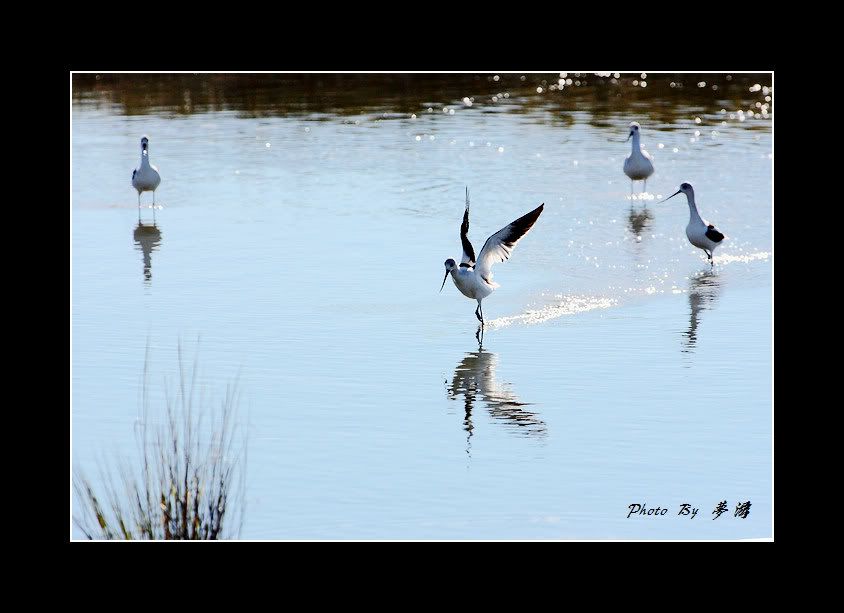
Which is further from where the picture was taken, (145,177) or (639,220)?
(145,177)

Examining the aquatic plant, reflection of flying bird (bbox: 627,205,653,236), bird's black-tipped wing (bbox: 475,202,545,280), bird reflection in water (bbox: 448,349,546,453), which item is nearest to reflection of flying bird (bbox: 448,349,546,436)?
bird reflection in water (bbox: 448,349,546,453)

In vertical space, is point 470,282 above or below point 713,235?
below

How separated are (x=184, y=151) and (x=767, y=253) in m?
10.6

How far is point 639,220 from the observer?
16234mm

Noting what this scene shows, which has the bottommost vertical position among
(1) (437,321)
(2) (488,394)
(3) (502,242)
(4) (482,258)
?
(2) (488,394)

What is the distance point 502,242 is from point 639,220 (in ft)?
18.6

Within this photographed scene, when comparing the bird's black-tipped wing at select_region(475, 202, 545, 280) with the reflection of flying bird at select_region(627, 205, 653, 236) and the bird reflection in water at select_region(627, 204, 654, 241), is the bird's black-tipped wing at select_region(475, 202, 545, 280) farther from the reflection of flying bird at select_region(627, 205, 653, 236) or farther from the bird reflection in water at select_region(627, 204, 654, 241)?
the reflection of flying bird at select_region(627, 205, 653, 236)

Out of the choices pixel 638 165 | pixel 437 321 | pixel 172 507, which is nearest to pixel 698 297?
pixel 437 321

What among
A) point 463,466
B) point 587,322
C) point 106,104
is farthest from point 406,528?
point 106,104

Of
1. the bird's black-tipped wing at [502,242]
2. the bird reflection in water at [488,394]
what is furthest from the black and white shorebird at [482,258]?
the bird reflection in water at [488,394]

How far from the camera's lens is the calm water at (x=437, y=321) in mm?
7777

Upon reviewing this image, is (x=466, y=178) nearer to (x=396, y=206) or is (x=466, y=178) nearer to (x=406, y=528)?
(x=396, y=206)

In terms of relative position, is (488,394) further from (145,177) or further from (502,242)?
(145,177)

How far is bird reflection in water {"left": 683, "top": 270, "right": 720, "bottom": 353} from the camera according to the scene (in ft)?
35.9
